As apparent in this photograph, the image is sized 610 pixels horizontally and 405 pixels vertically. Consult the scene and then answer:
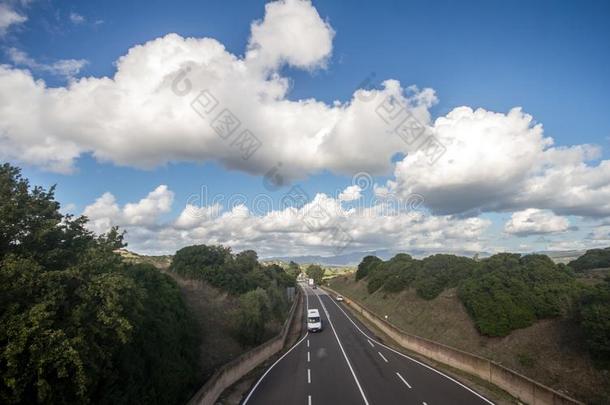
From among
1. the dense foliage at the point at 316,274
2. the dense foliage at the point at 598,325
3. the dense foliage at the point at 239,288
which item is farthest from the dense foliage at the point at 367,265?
the dense foliage at the point at 598,325

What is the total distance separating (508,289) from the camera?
98.6 feet

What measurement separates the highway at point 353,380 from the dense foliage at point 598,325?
21.3 feet

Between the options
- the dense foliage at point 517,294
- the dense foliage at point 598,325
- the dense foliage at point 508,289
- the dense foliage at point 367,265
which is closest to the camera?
the dense foliage at point 598,325

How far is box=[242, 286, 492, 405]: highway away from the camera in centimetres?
1788

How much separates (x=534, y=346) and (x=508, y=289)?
7142 millimetres

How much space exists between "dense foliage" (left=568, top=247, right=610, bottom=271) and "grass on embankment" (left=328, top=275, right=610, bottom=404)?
1787 cm

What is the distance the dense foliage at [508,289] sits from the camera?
86.3 ft

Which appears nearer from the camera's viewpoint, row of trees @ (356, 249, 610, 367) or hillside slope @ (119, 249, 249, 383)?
row of trees @ (356, 249, 610, 367)

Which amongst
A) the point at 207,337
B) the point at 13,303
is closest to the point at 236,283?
the point at 207,337

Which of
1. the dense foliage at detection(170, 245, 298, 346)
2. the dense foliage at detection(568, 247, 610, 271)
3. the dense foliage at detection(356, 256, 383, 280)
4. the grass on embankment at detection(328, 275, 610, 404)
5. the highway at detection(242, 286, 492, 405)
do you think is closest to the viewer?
the highway at detection(242, 286, 492, 405)

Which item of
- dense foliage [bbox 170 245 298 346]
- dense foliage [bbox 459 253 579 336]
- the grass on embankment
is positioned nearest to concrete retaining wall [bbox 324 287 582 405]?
the grass on embankment

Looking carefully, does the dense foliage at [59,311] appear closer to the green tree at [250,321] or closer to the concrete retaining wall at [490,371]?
the concrete retaining wall at [490,371]

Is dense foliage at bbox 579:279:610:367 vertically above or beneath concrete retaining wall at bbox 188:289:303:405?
above

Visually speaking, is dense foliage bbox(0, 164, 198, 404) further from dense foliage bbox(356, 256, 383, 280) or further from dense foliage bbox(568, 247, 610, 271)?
dense foliage bbox(356, 256, 383, 280)
